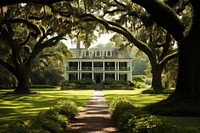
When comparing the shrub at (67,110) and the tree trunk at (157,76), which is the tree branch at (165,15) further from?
the tree trunk at (157,76)

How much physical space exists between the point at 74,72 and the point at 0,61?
38.9 m

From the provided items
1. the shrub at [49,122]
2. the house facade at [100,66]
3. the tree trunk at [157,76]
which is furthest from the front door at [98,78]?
→ the shrub at [49,122]

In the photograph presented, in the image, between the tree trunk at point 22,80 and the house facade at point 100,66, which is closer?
the tree trunk at point 22,80

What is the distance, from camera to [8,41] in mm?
33219

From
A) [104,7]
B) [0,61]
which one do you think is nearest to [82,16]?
[104,7]

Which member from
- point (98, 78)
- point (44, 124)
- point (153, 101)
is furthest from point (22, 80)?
point (98, 78)

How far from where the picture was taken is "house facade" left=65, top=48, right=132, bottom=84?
7269cm

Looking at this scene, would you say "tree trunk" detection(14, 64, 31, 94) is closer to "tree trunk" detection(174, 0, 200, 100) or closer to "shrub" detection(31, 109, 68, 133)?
"tree trunk" detection(174, 0, 200, 100)

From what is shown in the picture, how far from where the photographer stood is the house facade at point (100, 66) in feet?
238

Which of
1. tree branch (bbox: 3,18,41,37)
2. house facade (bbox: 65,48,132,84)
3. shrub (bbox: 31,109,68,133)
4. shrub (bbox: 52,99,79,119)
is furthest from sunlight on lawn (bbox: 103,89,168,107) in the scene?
house facade (bbox: 65,48,132,84)

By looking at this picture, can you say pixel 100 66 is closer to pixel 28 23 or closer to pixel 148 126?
pixel 28 23

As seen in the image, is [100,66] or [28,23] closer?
[28,23]

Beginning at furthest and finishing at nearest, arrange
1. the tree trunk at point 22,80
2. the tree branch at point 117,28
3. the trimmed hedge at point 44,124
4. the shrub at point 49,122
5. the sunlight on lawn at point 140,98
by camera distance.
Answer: the tree trunk at point 22,80 → the tree branch at point 117,28 → the sunlight on lawn at point 140,98 → the shrub at point 49,122 → the trimmed hedge at point 44,124

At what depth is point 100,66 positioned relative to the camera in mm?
74125
